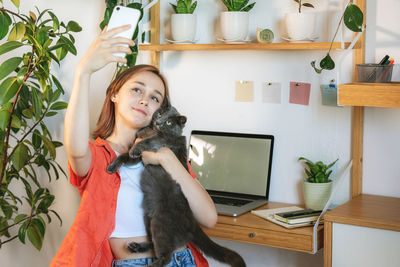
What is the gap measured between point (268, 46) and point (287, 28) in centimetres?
14

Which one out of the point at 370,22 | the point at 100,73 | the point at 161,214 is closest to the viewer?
the point at 161,214

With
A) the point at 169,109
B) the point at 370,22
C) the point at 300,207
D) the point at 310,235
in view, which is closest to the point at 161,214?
the point at 169,109

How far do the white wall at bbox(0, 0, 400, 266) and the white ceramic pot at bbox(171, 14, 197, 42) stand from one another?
0.13 meters

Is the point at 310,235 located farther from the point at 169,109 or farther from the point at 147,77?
the point at 147,77

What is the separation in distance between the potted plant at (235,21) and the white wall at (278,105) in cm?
14

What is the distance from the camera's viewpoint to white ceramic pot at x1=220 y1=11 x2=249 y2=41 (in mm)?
2355

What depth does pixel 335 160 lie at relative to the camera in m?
2.38

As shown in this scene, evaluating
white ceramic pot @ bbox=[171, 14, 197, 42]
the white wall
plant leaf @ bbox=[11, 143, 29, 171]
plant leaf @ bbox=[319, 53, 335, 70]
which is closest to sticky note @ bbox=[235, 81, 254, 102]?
the white wall

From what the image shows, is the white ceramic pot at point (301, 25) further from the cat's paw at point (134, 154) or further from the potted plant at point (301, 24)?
the cat's paw at point (134, 154)

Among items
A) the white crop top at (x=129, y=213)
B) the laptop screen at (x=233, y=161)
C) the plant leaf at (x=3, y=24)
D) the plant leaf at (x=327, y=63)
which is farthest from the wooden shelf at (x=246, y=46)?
the white crop top at (x=129, y=213)

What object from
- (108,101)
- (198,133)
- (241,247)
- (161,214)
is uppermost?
(108,101)

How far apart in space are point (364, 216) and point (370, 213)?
6 centimetres

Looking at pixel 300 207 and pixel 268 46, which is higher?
pixel 268 46

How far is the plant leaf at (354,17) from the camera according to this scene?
201 centimetres
